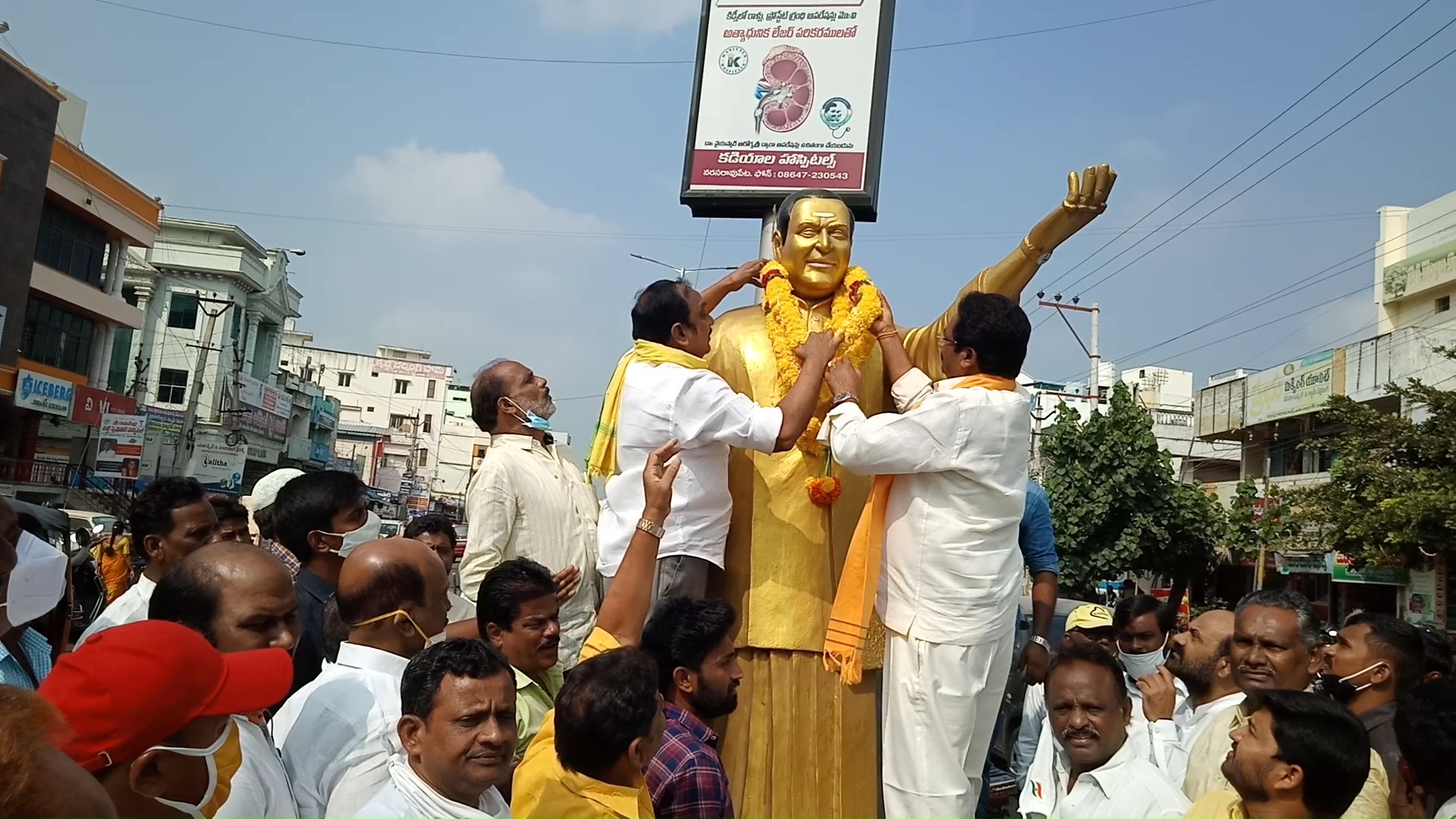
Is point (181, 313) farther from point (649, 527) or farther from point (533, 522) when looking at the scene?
point (649, 527)

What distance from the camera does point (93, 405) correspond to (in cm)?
2680

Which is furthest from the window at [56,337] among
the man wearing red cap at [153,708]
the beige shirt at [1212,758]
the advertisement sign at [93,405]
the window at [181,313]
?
the beige shirt at [1212,758]

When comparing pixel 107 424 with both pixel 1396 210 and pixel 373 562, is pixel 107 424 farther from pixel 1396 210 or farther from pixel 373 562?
pixel 1396 210

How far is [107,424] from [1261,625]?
84.9 ft

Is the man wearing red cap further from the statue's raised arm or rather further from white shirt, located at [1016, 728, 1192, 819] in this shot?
the statue's raised arm

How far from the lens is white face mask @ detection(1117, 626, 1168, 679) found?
510 centimetres

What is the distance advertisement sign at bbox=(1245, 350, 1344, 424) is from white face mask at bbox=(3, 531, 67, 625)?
77.7 feet

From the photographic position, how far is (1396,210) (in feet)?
83.3

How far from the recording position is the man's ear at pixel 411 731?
2.34m

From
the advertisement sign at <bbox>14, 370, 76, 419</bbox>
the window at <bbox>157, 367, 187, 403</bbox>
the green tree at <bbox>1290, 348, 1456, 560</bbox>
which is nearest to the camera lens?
the green tree at <bbox>1290, 348, 1456, 560</bbox>

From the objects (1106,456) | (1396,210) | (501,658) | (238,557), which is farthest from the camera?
(1396,210)

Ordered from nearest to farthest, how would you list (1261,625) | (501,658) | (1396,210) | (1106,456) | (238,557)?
1. (501,658)
2. (238,557)
3. (1261,625)
4. (1106,456)
5. (1396,210)

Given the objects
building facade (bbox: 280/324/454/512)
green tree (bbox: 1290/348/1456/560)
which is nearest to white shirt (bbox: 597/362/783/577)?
green tree (bbox: 1290/348/1456/560)

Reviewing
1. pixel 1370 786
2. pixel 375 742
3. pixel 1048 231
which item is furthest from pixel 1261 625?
pixel 375 742
